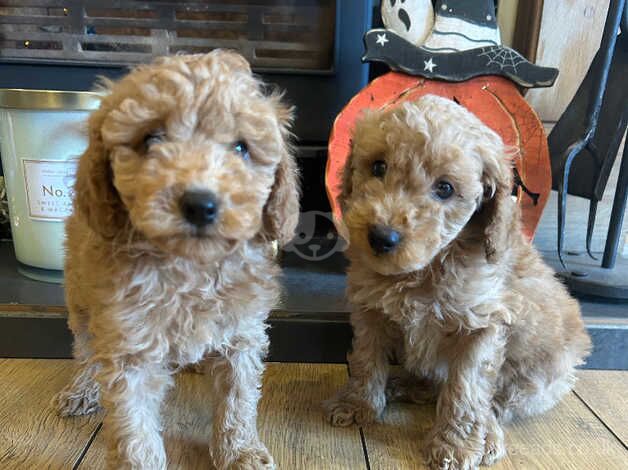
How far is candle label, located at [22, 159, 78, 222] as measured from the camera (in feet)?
6.94

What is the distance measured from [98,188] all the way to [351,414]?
110 cm

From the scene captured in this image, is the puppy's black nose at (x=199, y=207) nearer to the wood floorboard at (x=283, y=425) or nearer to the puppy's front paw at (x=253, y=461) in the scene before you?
the puppy's front paw at (x=253, y=461)

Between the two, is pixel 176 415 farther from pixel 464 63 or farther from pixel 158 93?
pixel 464 63

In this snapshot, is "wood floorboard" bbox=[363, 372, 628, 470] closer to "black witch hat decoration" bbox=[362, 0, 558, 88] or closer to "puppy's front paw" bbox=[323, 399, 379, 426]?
"puppy's front paw" bbox=[323, 399, 379, 426]

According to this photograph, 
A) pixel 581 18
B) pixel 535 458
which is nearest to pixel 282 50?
pixel 581 18

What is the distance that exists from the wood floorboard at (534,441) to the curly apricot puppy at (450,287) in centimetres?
6

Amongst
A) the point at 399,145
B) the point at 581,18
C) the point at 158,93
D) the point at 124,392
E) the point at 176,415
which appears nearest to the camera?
the point at 158,93

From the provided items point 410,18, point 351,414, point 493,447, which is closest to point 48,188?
point 351,414

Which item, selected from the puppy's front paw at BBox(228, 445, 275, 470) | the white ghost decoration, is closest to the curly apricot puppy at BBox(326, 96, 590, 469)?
the puppy's front paw at BBox(228, 445, 275, 470)

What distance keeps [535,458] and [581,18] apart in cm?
193

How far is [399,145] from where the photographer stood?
1.42 metres

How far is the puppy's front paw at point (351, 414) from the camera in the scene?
178cm

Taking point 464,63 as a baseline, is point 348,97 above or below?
below

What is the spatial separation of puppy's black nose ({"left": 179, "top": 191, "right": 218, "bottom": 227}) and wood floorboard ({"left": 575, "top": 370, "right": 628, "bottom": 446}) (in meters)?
1.60
